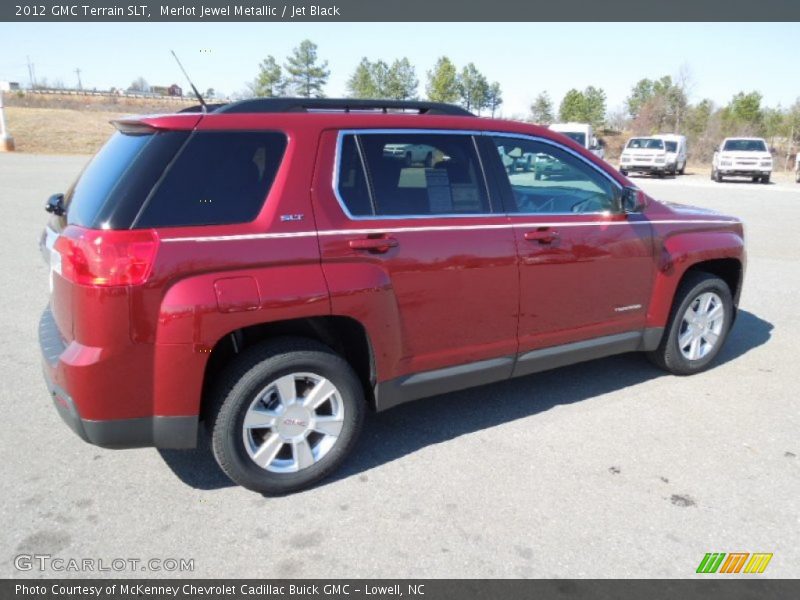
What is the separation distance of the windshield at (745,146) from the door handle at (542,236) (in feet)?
93.0

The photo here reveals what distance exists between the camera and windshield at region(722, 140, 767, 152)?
27469 mm

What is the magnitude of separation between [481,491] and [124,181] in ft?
7.44

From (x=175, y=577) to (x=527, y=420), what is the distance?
2265 mm

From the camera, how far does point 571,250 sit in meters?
3.82

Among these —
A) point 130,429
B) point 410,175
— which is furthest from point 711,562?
point 130,429

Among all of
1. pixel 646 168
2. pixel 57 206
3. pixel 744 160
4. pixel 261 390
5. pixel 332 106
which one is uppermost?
pixel 332 106

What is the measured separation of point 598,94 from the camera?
74.6 m

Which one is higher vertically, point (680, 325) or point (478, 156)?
point (478, 156)

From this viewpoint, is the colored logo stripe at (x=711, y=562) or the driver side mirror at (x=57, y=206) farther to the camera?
the driver side mirror at (x=57, y=206)

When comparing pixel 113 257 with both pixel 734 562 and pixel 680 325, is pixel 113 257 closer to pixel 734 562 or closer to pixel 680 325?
pixel 734 562

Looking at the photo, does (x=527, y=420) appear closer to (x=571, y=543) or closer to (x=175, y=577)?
(x=571, y=543)

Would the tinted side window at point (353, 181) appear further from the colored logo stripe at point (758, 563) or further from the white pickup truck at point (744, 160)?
the white pickup truck at point (744, 160)

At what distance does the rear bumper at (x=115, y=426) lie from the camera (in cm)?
277

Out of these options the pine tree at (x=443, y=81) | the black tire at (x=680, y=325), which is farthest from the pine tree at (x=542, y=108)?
the black tire at (x=680, y=325)
